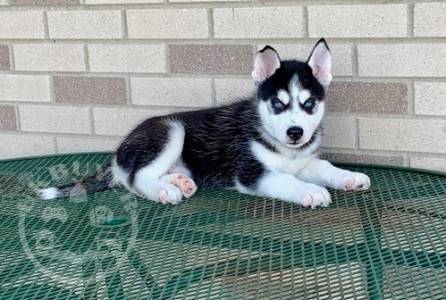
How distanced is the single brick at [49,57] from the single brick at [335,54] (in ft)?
4.30

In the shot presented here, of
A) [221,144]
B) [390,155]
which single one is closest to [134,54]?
[221,144]

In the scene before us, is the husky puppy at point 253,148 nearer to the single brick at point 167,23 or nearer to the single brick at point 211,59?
the single brick at point 211,59

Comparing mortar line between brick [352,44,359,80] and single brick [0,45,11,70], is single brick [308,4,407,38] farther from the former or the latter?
single brick [0,45,11,70]

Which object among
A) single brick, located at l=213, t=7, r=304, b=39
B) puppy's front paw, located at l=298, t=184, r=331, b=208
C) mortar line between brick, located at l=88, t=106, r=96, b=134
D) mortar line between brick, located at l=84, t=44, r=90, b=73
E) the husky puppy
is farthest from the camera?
mortar line between brick, located at l=88, t=106, r=96, b=134

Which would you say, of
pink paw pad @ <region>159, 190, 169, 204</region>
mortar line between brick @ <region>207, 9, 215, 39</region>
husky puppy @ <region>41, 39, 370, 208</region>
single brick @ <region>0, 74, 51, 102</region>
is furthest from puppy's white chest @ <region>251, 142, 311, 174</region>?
single brick @ <region>0, 74, 51, 102</region>

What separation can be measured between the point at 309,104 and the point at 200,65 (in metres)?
0.98

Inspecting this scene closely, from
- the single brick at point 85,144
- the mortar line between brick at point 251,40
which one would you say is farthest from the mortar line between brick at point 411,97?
the single brick at point 85,144

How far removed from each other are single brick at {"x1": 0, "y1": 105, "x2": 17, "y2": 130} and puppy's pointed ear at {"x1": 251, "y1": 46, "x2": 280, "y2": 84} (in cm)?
208

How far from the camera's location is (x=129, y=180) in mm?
3590

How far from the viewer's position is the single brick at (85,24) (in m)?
4.21

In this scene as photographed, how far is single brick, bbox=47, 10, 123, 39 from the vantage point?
4.21 meters

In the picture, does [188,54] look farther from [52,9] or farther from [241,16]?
[52,9]

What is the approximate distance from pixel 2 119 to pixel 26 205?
4.93 feet

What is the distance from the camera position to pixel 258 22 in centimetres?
386
